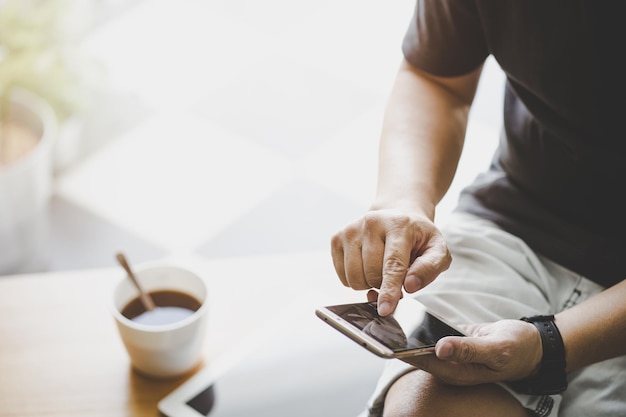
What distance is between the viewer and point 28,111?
197 cm

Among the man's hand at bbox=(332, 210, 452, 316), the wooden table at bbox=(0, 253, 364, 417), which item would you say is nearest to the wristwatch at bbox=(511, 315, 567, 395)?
the man's hand at bbox=(332, 210, 452, 316)

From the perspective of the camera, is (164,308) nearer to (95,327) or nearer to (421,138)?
(95,327)

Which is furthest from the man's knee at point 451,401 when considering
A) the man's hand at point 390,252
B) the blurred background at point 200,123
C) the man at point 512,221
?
the blurred background at point 200,123

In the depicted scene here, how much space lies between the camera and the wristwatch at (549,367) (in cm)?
94

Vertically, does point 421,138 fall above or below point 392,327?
above

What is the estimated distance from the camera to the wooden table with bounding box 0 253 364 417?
1.12m

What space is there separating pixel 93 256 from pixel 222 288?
881 millimetres

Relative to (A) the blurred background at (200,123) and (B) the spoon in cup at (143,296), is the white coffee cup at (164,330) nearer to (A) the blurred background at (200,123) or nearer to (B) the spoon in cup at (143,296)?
(B) the spoon in cup at (143,296)

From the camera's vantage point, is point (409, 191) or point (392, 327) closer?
point (392, 327)

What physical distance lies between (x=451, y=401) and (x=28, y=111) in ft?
4.58

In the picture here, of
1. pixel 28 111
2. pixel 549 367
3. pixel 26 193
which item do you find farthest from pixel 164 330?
pixel 28 111

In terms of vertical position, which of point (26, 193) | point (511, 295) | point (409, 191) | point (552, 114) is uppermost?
point (552, 114)

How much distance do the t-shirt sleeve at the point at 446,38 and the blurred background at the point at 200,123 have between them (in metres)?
0.96

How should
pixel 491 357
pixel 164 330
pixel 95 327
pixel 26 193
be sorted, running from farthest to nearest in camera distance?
pixel 26 193 → pixel 95 327 → pixel 164 330 → pixel 491 357
